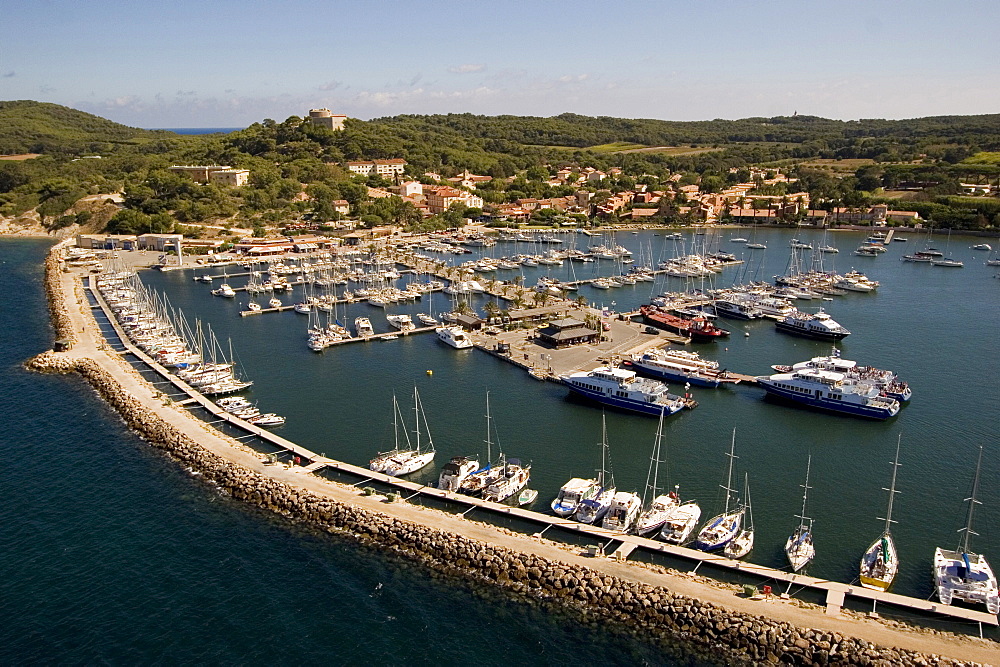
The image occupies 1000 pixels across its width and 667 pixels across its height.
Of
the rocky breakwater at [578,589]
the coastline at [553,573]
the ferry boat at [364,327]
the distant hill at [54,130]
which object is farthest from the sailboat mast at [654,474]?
the distant hill at [54,130]

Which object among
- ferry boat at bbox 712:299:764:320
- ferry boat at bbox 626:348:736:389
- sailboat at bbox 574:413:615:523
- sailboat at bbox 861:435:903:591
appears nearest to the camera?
sailboat at bbox 861:435:903:591

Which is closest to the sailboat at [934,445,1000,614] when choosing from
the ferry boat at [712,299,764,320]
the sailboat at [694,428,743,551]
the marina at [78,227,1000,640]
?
the sailboat at [694,428,743,551]

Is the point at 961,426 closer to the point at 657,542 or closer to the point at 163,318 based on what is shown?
the point at 657,542

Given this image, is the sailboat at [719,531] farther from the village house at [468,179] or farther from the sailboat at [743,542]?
the village house at [468,179]

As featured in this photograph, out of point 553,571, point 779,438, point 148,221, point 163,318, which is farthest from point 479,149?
point 553,571

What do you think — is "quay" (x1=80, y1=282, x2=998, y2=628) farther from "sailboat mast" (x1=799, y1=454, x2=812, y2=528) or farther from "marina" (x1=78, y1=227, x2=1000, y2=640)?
"marina" (x1=78, y1=227, x2=1000, y2=640)

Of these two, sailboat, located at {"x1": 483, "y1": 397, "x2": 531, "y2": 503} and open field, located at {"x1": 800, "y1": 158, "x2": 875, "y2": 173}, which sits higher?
open field, located at {"x1": 800, "y1": 158, "x2": 875, "y2": 173}
